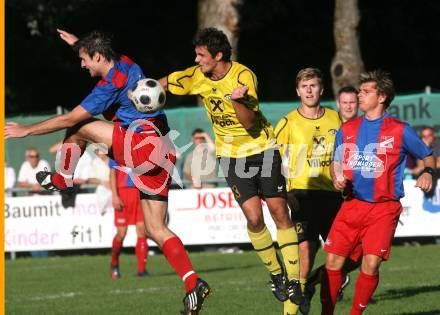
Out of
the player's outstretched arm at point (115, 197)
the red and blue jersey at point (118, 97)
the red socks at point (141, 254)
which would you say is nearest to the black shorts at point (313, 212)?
the red and blue jersey at point (118, 97)

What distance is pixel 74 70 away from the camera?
3050cm

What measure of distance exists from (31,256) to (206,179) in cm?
361

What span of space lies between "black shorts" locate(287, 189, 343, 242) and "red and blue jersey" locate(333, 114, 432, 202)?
140 cm

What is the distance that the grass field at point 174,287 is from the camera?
36.0ft

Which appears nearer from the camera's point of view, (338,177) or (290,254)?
(338,177)

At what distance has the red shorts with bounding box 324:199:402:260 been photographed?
865 centimetres

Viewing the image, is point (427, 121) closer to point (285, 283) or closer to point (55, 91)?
point (285, 283)

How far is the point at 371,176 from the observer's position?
8.76 meters

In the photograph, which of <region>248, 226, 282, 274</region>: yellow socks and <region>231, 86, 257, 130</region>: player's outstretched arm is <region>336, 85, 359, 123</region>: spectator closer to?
<region>248, 226, 282, 274</region>: yellow socks

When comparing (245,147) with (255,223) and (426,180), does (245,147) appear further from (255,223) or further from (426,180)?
(426,180)

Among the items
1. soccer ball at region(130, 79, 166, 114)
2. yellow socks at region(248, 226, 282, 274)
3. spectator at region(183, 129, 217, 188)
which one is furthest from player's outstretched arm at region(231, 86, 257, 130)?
→ spectator at region(183, 129, 217, 188)

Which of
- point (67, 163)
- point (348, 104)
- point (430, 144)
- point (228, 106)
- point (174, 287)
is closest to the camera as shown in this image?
point (228, 106)

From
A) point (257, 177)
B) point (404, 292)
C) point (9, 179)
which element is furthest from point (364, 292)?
point (9, 179)

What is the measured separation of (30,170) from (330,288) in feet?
35.6
